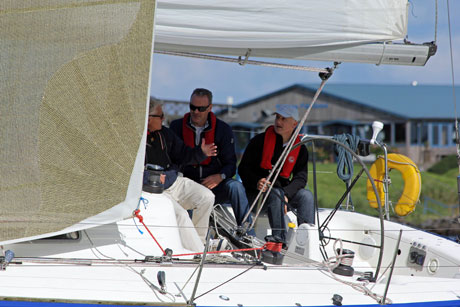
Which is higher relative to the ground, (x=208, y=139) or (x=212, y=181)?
(x=208, y=139)

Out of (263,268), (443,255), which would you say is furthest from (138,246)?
(443,255)

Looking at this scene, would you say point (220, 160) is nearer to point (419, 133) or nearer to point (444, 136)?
point (419, 133)

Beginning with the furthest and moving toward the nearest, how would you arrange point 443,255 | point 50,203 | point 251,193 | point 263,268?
point 251,193
point 443,255
point 263,268
point 50,203

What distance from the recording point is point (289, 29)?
12.2 feet

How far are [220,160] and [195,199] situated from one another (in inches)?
31.0

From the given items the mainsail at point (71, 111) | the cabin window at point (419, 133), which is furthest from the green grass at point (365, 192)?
→ the mainsail at point (71, 111)

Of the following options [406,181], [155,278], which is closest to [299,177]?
[406,181]

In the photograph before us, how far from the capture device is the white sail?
3.57 m

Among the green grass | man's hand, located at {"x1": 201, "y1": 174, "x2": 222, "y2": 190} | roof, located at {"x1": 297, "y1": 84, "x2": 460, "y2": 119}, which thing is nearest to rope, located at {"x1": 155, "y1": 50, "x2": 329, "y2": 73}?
man's hand, located at {"x1": 201, "y1": 174, "x2": 222, "y2": 190}

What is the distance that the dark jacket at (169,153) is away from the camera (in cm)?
425

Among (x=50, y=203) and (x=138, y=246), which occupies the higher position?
(x=50, y=203)

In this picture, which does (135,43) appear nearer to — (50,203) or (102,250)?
(50,203)

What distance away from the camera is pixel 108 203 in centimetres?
310

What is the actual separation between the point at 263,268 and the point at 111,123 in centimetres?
118
